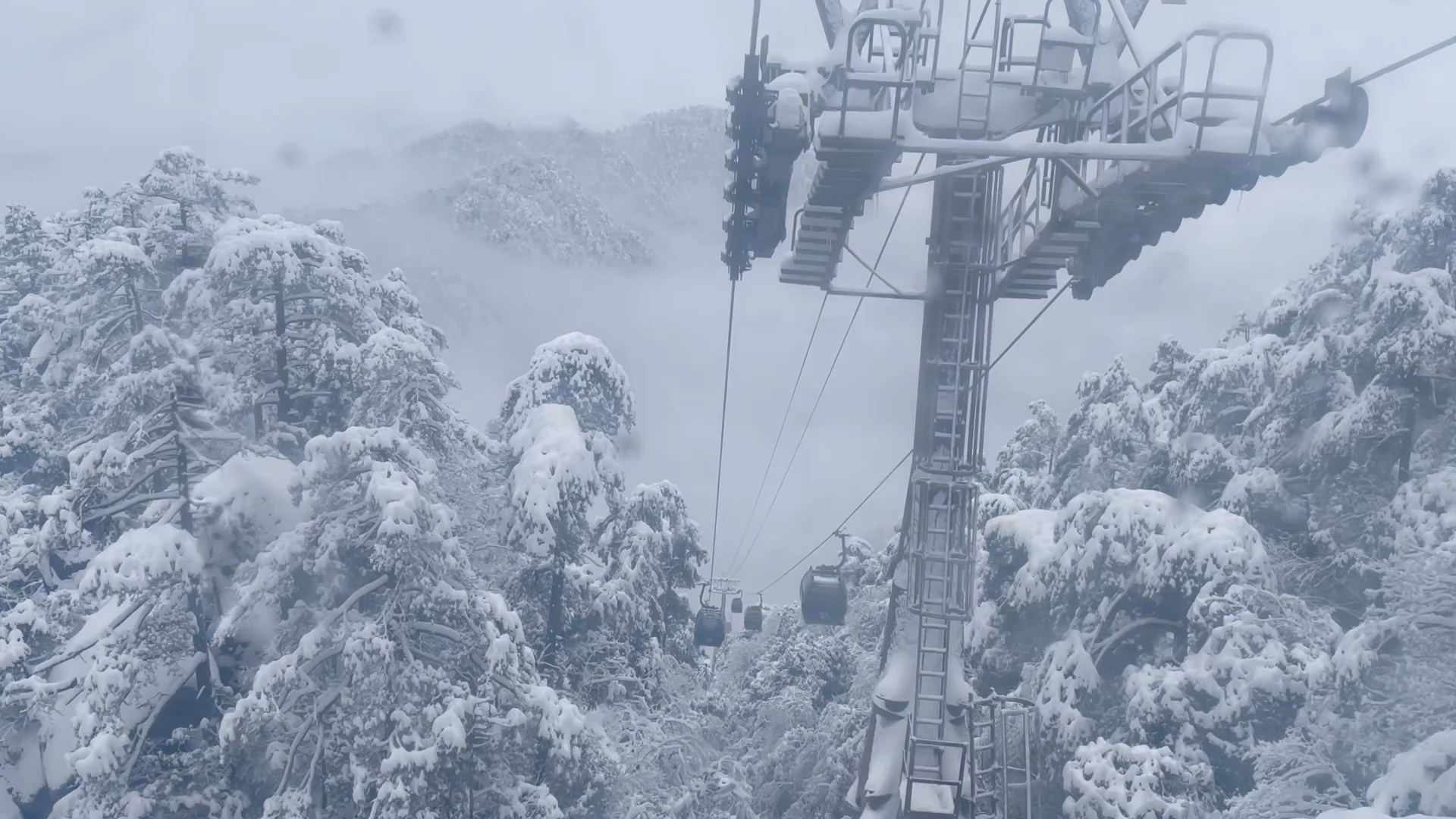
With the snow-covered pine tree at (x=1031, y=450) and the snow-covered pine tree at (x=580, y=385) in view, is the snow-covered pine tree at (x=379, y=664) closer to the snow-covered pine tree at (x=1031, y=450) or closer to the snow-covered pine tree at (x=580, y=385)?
the snow-covered pine tree at (x=580, y=385)

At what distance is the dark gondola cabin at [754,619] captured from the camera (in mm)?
23453

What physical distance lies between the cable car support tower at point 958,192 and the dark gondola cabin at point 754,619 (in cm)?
1306

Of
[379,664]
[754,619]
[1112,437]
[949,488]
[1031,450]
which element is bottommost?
[379,664]

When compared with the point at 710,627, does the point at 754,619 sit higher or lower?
higher

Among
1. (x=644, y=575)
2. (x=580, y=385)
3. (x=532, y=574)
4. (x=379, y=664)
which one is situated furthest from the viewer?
(x=644, y=575)

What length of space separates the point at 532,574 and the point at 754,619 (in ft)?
25.8

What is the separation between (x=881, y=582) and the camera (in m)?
30.8

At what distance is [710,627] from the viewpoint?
861 inches

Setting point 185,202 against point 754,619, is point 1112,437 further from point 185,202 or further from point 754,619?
point 185,202

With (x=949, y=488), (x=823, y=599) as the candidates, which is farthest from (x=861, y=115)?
(x=823, y=599)

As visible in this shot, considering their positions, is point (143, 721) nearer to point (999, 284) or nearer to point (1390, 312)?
point (999, 284)

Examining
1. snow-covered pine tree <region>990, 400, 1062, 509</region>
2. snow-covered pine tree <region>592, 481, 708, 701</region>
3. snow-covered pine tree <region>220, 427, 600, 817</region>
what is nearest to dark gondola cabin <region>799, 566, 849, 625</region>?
snow-covered pine tree <region>220, 427, 600, 817</region>

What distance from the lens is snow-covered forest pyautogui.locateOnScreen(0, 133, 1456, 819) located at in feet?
41.8

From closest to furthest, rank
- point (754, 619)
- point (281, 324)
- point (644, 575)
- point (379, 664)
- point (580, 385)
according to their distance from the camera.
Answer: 1. point (379, 664)
2. point (281, 324)
3. point (580, 385)
4. point (644, 575)
5. point (754, 619)
